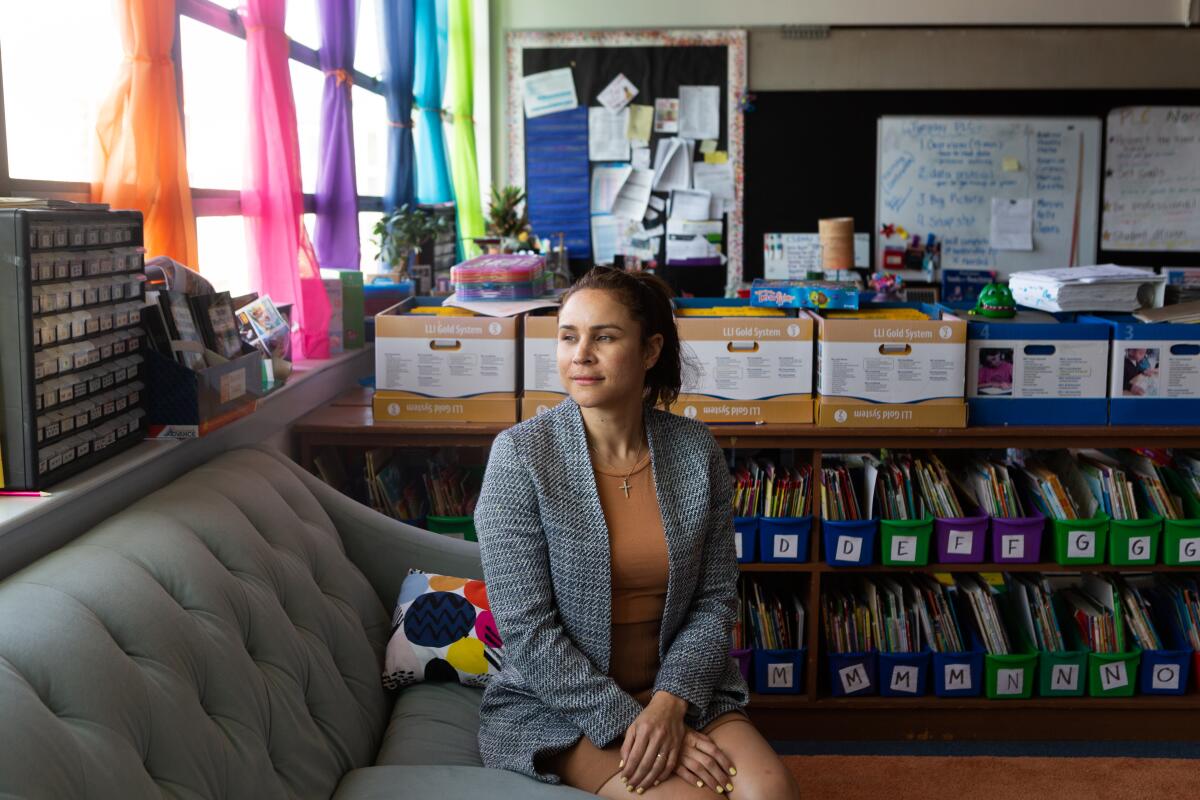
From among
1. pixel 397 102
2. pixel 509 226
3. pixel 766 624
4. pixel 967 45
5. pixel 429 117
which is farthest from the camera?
pixel 967 45

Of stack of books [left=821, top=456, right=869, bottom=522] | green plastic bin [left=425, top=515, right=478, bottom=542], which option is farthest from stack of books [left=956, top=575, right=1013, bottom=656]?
green plastic bin [left=425, top=515, right=478, bottom=542]

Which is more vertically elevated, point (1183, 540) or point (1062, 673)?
point (1183, 540)

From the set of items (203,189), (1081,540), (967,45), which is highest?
(967,45)

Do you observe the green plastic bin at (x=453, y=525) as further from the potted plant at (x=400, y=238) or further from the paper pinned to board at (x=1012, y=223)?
the paper pinned to board at (x=1012, y=223)

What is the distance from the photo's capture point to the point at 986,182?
601cm

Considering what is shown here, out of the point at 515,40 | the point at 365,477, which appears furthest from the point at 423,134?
the point at 365,477

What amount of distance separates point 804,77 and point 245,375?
14.0 feet

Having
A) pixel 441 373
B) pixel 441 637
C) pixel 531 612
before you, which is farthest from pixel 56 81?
pixel 531 612

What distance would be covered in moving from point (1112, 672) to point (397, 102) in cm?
322

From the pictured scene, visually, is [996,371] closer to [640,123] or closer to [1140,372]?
[1140,372]

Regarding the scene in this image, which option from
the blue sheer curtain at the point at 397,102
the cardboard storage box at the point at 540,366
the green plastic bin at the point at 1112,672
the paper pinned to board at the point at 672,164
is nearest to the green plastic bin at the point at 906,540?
the green plastic bin at the point at 1112,672

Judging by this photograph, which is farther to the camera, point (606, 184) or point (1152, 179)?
point (606, 184)

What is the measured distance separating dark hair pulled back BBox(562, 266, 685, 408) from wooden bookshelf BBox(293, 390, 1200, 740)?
2.37 feet

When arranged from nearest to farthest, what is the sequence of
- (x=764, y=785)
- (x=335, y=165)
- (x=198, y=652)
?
(x=198, y=652), (x=764, y=785), (x=335, y=165)
